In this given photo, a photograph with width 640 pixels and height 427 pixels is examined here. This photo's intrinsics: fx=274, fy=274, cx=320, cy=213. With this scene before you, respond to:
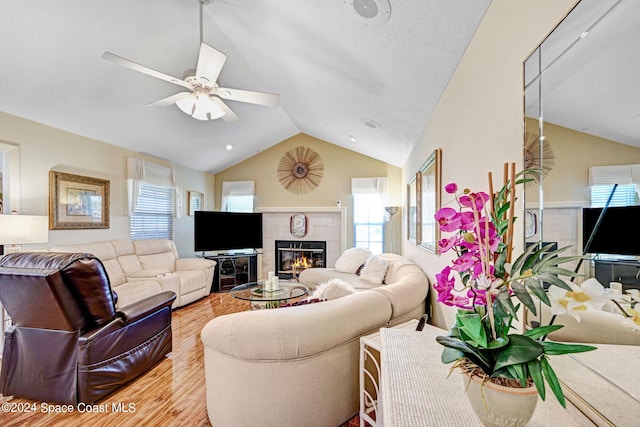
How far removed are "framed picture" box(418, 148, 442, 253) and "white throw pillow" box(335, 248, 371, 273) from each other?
1.52 m

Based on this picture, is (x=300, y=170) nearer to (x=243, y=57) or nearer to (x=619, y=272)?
(x=243, y=57)

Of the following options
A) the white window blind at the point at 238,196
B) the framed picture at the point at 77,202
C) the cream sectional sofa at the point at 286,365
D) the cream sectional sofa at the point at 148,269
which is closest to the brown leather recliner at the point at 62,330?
the cream sectional sofa at the point at 286,365

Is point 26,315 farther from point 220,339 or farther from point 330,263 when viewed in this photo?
point 330,263

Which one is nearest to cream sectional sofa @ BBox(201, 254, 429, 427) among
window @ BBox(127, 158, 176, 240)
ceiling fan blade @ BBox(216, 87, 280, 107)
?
ceiling fan blade @ BBox(216, 87, 280, 107)

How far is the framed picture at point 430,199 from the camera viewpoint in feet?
7.36

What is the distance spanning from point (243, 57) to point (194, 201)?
3360 millimetres

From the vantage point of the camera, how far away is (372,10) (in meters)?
1.58

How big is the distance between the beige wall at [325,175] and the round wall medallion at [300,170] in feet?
0.29

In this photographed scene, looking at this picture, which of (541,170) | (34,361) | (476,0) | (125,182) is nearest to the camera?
(541,170)

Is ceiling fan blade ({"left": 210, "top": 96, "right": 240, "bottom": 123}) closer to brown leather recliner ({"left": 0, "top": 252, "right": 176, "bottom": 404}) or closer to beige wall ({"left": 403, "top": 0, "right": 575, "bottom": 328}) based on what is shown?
brown leather recliner ({"left": 0, "top": 252, "right": 176, "bottom": 404})

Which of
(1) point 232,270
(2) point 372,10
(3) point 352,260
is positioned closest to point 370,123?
(2) point 372,10

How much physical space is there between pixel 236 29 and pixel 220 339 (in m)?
2.78

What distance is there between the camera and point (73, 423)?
5.91 ft

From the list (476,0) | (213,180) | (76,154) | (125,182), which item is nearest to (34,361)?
(76,154)
